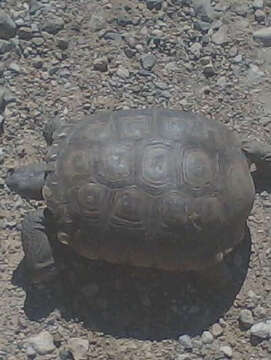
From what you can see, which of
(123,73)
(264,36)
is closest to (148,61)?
(123,73)

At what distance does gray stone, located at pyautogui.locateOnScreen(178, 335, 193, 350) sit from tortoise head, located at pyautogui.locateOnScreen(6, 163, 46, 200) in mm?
1093

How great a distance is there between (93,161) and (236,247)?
1.04 meters

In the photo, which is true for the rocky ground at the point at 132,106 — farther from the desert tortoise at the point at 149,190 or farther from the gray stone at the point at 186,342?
the desert tortoise at the point at 149,190

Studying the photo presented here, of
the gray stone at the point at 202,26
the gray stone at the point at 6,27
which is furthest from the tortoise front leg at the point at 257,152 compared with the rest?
the gray stone at the point at 6,27

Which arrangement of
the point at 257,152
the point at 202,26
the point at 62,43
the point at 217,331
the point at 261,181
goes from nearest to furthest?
the point at 217,331 → the point at 257,152 → the point at 261,181 → the point at 62,43 → the point at 202,26

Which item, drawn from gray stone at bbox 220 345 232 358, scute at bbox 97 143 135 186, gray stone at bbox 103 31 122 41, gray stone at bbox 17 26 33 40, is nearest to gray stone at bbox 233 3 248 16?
gray stone at bbox 103 31 122 41

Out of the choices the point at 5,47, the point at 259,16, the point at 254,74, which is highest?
the point at 259,16

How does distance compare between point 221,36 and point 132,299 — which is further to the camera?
point 221,36

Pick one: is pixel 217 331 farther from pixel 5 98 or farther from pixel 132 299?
pixel 5 98

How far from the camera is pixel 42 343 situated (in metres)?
4.57

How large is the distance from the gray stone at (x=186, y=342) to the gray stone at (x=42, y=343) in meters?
Answer: 0.69

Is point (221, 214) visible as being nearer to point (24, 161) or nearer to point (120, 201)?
point (120, 201)

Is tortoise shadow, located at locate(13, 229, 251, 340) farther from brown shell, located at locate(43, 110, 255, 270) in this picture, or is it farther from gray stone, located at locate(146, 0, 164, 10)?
gray stone, located at locate(146, 0, 164, 10)

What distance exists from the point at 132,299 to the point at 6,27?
6.63 ft
